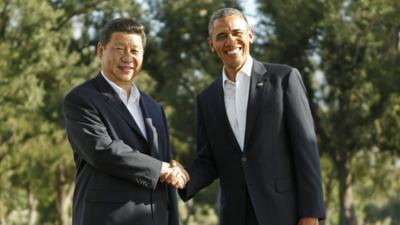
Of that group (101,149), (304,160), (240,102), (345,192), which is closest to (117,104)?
(101,149)

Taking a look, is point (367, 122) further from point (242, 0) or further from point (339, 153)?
point (242, 0)

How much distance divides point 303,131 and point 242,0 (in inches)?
667

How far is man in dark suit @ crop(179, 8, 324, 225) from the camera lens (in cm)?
535

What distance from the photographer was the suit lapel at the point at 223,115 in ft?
18.2

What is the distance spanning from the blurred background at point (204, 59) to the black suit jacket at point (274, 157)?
14.0 m

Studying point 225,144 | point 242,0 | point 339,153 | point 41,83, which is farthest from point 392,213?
point 225,144

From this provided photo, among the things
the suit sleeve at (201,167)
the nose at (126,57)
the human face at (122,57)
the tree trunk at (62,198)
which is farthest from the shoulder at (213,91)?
the tree trunk at (62,198)

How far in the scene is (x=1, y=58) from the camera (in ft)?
63.7

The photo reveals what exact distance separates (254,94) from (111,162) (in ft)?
4.06

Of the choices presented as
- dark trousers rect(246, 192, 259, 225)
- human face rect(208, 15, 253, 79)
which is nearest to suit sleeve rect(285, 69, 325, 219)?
dark trousers rect(246, 192, 259, 225)

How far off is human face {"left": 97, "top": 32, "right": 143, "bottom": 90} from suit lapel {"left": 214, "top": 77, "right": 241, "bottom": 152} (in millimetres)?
724

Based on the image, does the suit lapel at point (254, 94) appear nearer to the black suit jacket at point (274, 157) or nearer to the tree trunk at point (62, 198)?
the black suit jacket at point (274, 157)

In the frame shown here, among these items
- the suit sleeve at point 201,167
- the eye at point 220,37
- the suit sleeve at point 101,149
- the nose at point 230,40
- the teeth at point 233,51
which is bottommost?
the suit sleeve at point 201,167

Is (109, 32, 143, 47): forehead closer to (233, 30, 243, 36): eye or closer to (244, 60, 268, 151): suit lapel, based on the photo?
(233, 30, 243, 36): eye
